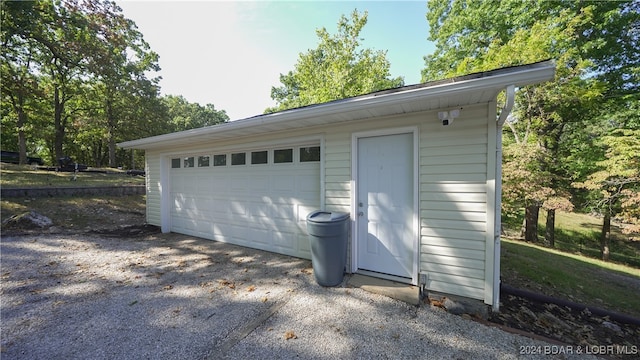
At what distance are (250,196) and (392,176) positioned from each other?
9.59ft

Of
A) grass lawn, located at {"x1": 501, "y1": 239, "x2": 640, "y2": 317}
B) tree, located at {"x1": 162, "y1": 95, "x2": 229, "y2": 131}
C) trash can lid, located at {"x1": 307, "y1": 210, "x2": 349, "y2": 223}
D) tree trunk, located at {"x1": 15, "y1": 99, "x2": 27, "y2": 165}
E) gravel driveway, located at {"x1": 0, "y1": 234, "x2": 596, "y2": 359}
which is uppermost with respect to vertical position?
tree, located at {"x1": 162, "y1": 95, "x2": 229, "y2": 131}

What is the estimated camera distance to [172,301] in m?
2.96

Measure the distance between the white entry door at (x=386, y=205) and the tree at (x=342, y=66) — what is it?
398 inches

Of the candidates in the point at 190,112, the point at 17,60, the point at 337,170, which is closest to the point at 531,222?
the point at 337,170

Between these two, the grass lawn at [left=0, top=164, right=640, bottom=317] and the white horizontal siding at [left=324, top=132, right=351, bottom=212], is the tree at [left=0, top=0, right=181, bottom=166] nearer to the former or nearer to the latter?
the grass lawn at [left=0, top=164, right=640, bottom=317]

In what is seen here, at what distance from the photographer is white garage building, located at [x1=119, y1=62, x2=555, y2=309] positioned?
2.76 m

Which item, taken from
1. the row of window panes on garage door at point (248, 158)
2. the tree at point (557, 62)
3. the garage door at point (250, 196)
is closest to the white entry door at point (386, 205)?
the garage door at point (250, 196)

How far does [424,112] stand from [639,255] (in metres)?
15.7

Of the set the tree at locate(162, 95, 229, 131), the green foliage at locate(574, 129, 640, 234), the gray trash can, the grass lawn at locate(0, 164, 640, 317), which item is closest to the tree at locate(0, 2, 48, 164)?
the grass lawn at locate(0, 164, 640, 317)

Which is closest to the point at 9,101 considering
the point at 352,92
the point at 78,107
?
the point at 78,107

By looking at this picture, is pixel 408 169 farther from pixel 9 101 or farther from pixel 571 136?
pixel 9 101

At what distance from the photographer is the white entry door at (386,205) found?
329cm

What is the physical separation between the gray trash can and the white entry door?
17.6 inches

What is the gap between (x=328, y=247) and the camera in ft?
10.6
